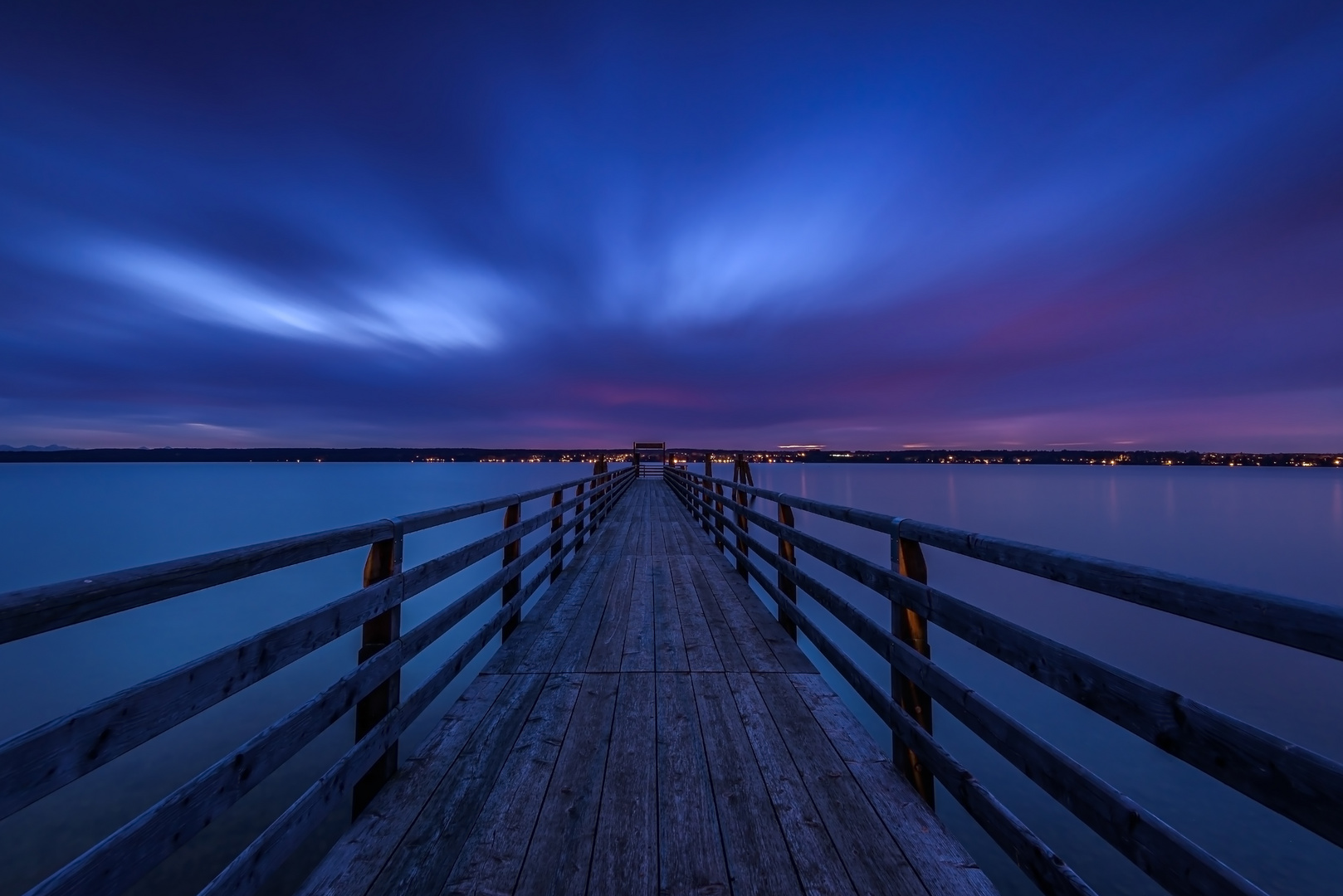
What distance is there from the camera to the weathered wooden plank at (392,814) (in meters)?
2.09

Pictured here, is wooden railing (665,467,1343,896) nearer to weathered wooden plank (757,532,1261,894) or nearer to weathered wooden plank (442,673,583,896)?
weathered wooden plank (757,532,1261,894)

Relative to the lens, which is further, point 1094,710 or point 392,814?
point 392,814

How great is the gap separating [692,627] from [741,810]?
252 cm

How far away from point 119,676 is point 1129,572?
554 inches

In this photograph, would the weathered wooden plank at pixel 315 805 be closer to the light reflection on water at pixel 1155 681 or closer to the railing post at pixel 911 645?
the railing post at pixel 911 645

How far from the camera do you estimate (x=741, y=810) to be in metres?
2.50

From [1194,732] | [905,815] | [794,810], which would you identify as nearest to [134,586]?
[794,810]

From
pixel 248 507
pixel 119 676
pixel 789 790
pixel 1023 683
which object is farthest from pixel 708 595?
pixel 248 507

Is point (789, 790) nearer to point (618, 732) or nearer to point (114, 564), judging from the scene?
point (618, 732)

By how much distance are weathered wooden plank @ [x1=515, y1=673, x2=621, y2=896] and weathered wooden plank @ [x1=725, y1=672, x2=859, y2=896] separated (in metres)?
0.81

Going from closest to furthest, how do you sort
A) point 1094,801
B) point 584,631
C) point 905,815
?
point 1094,801
point 905,815
point 584,631

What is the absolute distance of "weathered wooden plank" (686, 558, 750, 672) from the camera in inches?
164

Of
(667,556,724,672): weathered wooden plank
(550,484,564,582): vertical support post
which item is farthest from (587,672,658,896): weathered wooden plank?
(550,484,564,582): vertical support post

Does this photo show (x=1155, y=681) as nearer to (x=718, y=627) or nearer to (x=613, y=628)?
(x=718, y=627)
